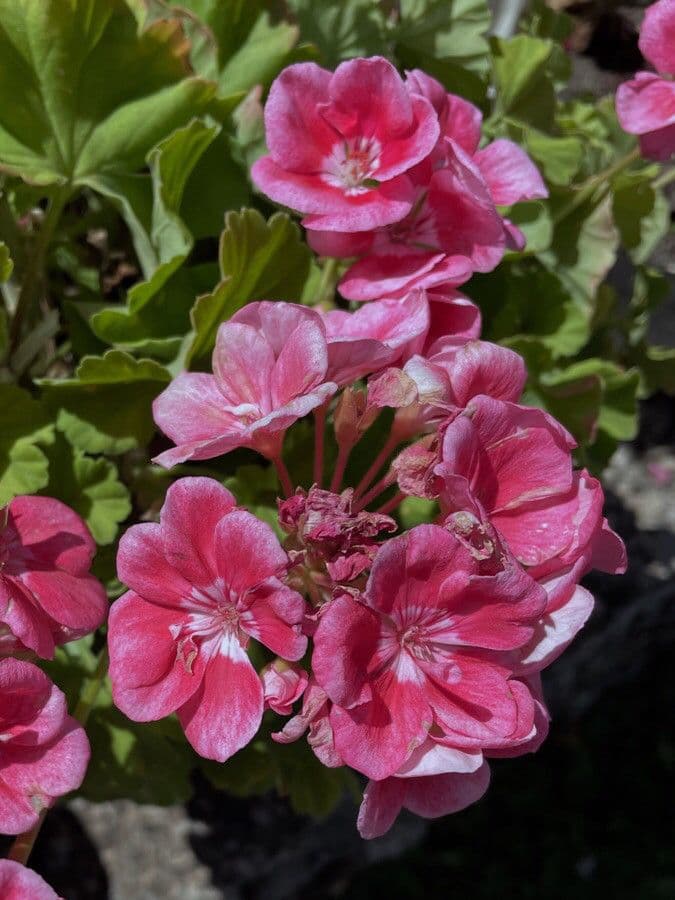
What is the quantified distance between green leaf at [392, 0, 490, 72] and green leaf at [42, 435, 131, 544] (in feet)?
2.18

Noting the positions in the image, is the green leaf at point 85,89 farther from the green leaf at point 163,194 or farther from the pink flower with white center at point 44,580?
the pink flower with white center at point 44,580

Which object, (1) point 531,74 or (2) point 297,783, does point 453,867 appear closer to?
(2) point 297,783

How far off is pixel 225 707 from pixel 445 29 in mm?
929

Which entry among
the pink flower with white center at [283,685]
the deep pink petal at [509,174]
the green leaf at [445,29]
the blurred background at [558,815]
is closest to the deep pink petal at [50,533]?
the pink flower with white center at [283,685]

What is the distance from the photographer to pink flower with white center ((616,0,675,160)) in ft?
3.31

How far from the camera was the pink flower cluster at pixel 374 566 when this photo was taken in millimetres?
691

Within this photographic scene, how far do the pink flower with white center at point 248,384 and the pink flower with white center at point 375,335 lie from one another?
0.7 inches

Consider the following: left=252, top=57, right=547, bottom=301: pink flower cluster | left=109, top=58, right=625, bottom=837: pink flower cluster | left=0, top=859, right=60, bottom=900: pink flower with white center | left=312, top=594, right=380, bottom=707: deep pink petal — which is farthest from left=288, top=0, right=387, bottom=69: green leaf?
left=0, top=859, right=60, bottom=900: pink flower with white center

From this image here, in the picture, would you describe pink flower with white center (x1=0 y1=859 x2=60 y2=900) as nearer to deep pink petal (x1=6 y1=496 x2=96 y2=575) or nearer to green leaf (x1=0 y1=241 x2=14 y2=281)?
deep pink petal (x1=6 y1=496 x2=96 y2=575)

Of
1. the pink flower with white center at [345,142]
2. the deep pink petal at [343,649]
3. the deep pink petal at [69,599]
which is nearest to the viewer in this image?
the deep pink petal at [343,649]

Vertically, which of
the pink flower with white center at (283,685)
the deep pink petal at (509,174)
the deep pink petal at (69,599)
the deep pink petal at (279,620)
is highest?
the deep pink petal at (509,174)

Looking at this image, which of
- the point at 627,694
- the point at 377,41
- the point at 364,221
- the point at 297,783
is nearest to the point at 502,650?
the point at 364,221

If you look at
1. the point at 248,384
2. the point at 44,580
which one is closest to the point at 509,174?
the point at 248,384

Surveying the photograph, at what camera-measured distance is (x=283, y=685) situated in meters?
0.71
